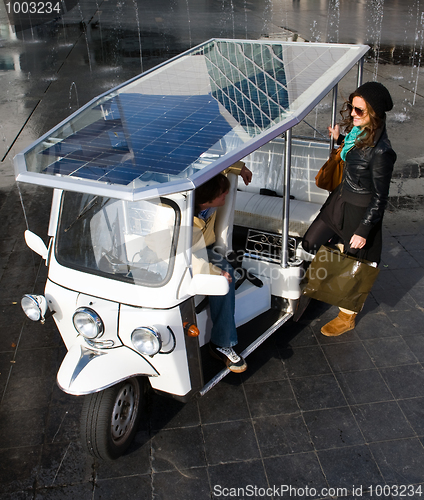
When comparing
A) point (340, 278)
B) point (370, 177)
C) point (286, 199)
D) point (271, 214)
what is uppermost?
point (370, 177)

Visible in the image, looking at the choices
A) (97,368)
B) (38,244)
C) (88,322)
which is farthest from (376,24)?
(97,368)

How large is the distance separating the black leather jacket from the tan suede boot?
100 centimetres

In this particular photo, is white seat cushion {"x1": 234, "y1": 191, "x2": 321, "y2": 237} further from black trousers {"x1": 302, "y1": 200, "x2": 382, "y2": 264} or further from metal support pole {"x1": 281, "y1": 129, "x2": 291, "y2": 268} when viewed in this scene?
metal support pole {"x1": 281, "y1": 129, "x2": 291, "y2": 268}

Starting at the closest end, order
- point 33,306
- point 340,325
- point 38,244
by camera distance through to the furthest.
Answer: point 33,306 → point 38,244 → point 340,325

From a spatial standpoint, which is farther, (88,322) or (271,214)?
(271,214)

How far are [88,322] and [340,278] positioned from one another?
211 centimetres

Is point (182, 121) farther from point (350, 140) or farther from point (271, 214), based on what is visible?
point (271, 214)

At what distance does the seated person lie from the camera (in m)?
3.31

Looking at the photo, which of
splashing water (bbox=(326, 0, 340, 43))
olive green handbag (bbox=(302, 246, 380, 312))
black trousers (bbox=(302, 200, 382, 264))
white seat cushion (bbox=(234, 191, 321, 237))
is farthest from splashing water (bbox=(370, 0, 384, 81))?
olive green handbag (bbox=(302, 246, 380, 312))

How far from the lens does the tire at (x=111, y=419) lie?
3.18 m

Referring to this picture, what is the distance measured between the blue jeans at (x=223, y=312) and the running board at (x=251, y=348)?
0.23m

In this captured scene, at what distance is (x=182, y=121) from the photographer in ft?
11.1

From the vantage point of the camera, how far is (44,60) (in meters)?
14.8

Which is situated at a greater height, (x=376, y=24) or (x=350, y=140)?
(x=350, y=140)
